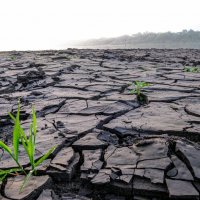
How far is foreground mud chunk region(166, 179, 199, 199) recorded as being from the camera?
1.21 metres

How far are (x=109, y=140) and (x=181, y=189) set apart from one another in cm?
64

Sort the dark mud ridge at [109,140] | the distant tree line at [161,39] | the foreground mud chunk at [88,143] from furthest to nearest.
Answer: the distant tree line at [161,39] < the foreground mud chunk at [88,143] < the dark mud ridge at [109,140]

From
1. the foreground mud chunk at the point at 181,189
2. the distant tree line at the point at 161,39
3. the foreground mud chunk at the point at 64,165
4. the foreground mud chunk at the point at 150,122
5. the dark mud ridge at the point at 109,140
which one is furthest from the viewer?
the distant tree line at the point at 161,39

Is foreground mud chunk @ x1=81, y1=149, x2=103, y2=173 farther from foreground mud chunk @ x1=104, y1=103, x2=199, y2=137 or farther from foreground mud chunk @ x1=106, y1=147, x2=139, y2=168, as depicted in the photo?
foreground mud chunk @ x1=104, y1=103, x2=199, y2=137

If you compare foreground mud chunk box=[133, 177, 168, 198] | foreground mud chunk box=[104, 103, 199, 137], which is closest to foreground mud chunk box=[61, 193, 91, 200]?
foreground mud chunk box=[133, 177, 168, 198]

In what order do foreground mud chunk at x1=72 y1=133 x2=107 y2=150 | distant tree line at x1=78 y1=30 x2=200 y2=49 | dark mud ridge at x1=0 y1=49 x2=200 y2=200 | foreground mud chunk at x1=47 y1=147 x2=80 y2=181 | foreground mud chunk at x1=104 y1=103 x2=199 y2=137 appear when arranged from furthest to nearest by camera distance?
distant tree line at x1=78 y1=30 x2=200 y2=49
foreground mud chunk at x1=104 y1=103 x2=199 y2=137
foreground mud chunk at x1=72 y1=133 x2=107 y2=150
foreground mud chunk at x1=47 y1=147 x2=80 y2=181
dark mud ridge at x1=0 y1=49 x2=200 y2=200

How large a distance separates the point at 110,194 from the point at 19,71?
148 inches

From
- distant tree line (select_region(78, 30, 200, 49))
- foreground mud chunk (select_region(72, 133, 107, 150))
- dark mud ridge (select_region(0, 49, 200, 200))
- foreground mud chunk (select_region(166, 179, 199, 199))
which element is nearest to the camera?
foreground mud chunk (select_region(166, 179, 199, 199))

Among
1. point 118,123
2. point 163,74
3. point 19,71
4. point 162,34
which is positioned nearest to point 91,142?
point 118,123

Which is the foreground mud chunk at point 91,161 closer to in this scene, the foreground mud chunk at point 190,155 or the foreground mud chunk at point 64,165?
the foreground mud chunk at point 64,165

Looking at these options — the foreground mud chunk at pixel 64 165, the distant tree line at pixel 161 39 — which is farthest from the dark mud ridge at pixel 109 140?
the distant tree line at pixel 161 39

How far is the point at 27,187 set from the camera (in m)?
1.32

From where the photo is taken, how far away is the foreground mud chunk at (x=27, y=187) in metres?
1.27

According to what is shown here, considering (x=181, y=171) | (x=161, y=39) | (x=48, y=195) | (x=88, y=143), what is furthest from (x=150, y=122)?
(x=161, y=39)
